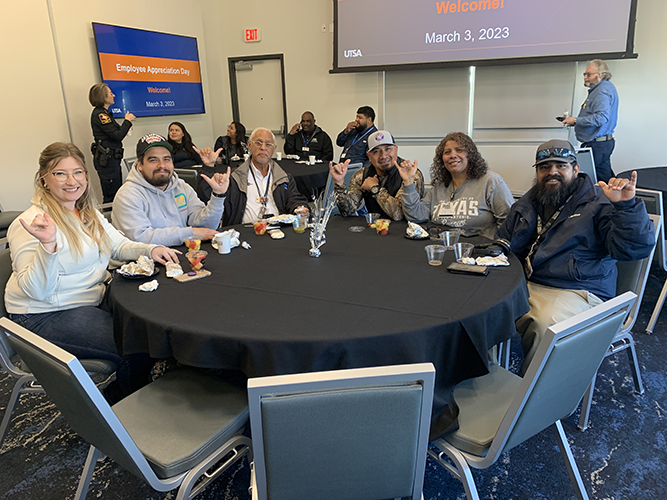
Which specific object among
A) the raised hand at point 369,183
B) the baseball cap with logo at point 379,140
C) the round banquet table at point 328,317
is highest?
the baseball cap with logo at point 379,140

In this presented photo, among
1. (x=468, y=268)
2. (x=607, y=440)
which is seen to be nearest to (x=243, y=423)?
(x=468, y=268)

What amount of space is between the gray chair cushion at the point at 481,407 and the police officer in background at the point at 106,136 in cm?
548

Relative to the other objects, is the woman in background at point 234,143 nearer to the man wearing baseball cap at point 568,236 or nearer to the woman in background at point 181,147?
the woman in background at point 181,147

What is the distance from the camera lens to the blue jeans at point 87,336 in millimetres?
1904

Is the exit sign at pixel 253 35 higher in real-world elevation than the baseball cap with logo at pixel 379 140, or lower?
higher

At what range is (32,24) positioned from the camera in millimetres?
5254

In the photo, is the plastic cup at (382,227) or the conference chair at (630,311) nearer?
the conference chair at (630,311)

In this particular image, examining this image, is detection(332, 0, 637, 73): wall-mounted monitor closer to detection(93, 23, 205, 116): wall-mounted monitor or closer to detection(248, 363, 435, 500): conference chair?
detection(93, 23, 205, 116): wall-mounted monitor

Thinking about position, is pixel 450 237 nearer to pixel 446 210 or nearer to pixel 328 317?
pixel 446 210

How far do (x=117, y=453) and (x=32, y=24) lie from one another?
19.5 feet

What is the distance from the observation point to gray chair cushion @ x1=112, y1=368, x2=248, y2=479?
137 centimetres

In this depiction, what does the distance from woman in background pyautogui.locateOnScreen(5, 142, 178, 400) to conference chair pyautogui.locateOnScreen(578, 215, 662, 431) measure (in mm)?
2076

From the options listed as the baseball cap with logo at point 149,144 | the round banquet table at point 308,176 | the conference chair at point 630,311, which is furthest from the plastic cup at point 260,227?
the round banquet table at point 308,176

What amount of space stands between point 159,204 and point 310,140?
4.17 meters
